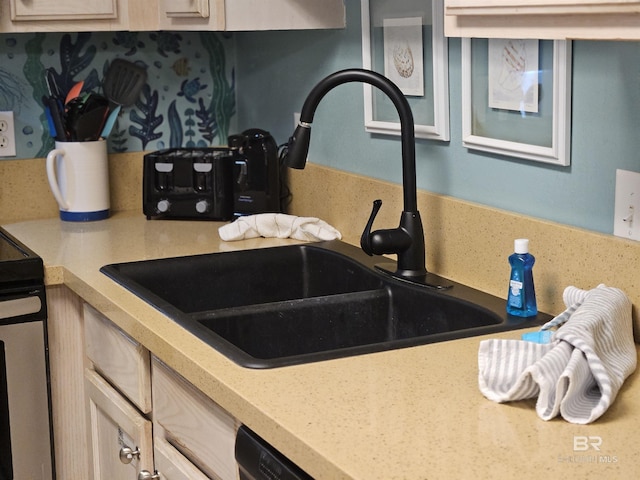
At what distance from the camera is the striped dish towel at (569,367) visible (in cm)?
122

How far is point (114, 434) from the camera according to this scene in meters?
2.02

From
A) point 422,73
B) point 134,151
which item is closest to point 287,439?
point 422,73

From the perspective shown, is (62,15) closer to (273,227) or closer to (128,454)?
(273,227)

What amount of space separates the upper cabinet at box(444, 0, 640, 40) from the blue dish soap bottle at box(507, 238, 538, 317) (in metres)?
0.41

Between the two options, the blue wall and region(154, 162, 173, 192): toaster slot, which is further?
region(154, 162, 173, 192): toaster slot

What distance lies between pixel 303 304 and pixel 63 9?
1008 mm

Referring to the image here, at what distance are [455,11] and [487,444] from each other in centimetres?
57

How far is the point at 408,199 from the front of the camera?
1.92 m

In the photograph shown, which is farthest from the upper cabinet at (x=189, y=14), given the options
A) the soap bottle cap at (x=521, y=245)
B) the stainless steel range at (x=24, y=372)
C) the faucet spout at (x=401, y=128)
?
the soap bottle cap at (x=521, y=245)

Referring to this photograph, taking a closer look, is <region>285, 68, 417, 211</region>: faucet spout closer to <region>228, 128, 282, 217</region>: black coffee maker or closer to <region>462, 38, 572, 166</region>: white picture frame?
<region>462, 38, 572, 166</region>: white picture frame

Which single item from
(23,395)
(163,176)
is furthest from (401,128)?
(23,395)

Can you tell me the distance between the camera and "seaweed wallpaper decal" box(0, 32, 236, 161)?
266 cm

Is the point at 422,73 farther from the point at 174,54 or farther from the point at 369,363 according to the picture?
the point at 174,54

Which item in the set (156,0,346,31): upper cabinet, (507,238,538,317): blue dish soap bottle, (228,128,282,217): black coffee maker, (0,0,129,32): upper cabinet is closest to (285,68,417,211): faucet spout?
(507,238,538,317): blue dish soap bottle
